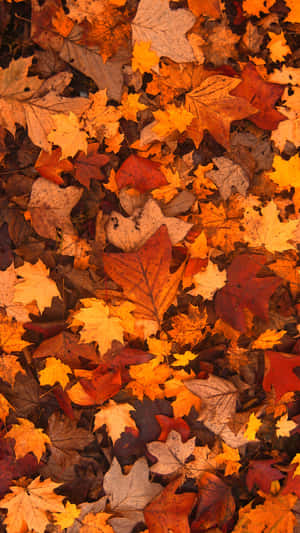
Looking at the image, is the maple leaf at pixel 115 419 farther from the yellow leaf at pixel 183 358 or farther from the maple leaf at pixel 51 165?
the maple leaf at pixel 51 165

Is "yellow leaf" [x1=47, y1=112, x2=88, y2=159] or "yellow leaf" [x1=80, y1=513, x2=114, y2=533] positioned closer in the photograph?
"yellow leaf" [x1=47, y1=112, x2=88, y2=159]

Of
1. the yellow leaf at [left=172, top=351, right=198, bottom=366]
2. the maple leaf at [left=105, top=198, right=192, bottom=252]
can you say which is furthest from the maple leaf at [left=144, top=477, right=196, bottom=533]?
the maple leaf at [left=105, top=198, right=192, bottom=252]

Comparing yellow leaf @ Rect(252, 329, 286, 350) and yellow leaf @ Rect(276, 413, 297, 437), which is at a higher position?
yellow leaf @ Rect(252, 329, 286, 350)

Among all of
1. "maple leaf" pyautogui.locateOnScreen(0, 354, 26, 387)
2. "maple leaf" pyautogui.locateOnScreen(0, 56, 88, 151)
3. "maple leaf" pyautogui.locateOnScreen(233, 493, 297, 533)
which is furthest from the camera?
"maple leaf" pyautogui.locateOnScreen(233, 493, 297, 533)

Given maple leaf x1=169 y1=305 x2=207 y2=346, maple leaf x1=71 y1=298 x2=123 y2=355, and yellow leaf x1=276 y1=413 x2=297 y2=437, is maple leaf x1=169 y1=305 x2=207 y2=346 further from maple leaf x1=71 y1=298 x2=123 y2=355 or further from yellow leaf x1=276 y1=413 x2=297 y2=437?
yellow leaf x1=276 y1=413 x2=297 y2=437

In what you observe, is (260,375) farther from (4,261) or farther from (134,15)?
(134,15)

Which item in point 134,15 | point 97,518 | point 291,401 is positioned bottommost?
point 97,518

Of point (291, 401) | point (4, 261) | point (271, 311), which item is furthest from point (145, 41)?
point (291, 401)
